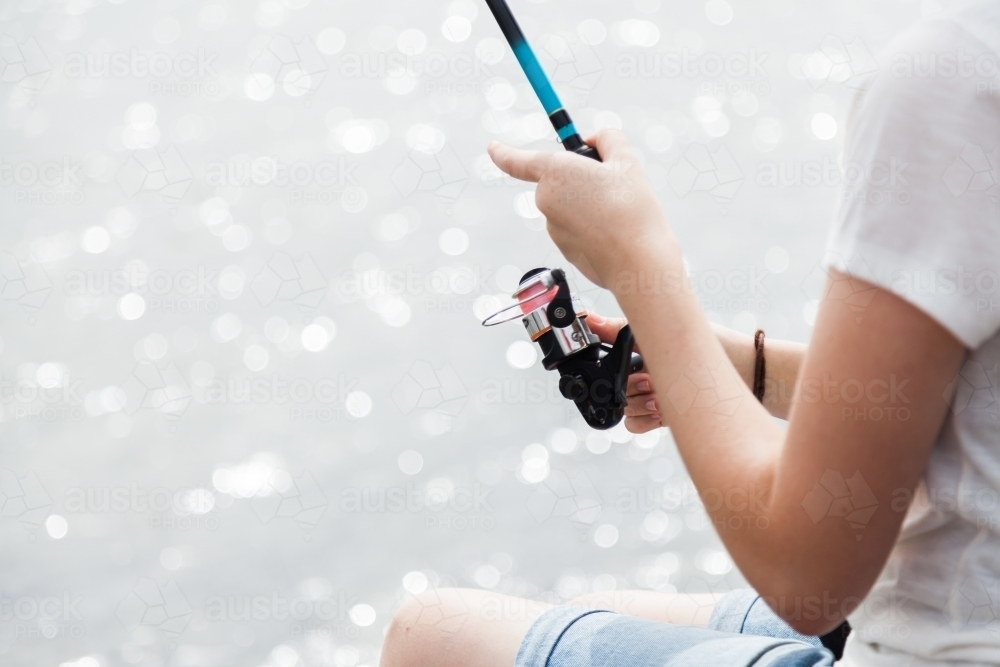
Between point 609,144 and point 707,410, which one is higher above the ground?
point 609,144

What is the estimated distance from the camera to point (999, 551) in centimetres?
69

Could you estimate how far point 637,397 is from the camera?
124cm

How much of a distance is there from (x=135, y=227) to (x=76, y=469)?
118 cm

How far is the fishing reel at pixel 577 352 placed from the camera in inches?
43.1

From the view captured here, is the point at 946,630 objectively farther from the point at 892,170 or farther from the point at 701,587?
the point at 701,587

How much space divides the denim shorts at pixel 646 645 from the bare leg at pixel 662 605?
101mm

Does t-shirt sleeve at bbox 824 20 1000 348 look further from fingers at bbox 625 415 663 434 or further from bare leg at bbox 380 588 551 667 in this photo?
fingers at bbox 625 415 663 434

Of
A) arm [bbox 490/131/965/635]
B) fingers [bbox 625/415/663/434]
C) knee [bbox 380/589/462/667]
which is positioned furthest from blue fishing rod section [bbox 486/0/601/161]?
knee [bbox 380/589/462/667]

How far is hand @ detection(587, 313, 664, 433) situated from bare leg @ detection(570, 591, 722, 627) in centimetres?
19

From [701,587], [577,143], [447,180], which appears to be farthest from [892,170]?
[447,180]

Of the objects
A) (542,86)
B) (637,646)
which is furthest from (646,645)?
(542,86)

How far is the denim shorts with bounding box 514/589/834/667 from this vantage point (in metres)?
0.82

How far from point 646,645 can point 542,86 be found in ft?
1.90

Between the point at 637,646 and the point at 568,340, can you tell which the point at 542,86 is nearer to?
the point at 568,340
